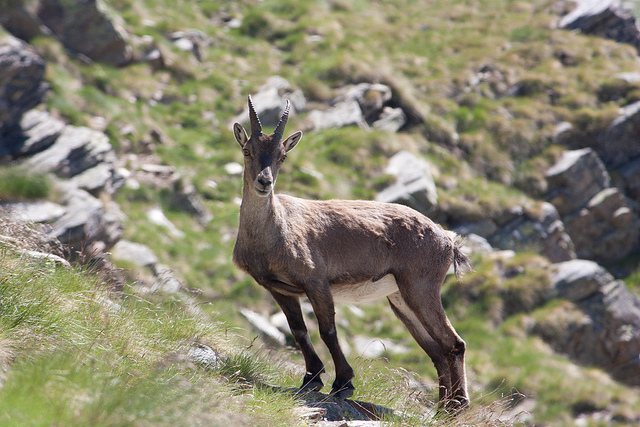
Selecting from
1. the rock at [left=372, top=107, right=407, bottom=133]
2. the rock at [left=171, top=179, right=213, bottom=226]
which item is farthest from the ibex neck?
the rock at [left=372, top=107, right=407, bottom=133]

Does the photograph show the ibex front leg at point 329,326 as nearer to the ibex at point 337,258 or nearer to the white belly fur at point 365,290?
the ibex at point 337,258

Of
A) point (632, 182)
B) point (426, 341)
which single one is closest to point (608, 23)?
point (632, 182)

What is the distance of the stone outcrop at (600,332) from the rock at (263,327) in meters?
7.50

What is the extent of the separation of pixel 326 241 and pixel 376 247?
0.67 metres

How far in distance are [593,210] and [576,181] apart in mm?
1167

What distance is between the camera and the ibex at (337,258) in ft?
20.6

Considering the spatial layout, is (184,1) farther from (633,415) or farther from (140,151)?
(633,415)

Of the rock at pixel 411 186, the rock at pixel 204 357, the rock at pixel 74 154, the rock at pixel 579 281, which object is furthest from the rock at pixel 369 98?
the rock at pixel 204 357

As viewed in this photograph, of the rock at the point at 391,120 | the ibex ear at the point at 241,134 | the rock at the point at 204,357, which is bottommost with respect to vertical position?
the rock at the point at 391,120

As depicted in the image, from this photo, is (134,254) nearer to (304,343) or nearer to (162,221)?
(162,221)

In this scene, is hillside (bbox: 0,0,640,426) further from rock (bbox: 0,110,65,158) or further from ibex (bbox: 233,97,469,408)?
ibex (bbox: 233,97,469,408)

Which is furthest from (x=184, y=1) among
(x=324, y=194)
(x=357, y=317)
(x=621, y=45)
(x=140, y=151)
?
(x=621, y=45)

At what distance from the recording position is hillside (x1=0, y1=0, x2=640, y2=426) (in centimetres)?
549

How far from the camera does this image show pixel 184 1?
25.5 metres
